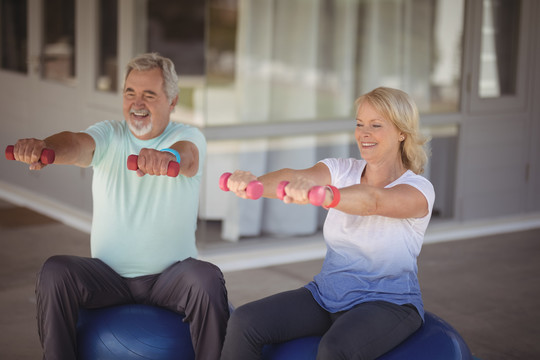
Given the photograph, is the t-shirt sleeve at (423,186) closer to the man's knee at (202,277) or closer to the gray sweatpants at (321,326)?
the gray sweatpants at (321,326)

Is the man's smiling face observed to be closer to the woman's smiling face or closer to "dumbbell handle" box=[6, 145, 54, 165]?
"dumbbell handle" box=[6, 145, 54, 165]

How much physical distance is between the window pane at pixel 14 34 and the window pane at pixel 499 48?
3.43 meters

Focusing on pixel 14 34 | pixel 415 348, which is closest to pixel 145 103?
pixel 415 348

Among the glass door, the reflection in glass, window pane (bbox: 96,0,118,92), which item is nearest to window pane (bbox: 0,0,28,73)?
window pane (bbox: 96,0,118,92)

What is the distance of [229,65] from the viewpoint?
4.71 metres

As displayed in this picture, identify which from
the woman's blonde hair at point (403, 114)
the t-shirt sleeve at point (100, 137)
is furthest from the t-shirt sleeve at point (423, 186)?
the t-shirt sleeve at point (100, 137)

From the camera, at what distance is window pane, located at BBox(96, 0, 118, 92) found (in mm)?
5172

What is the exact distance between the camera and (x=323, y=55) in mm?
4988

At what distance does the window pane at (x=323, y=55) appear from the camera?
4.66 meters

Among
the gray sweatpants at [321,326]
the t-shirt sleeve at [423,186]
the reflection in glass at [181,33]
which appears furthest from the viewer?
the reflection in glass at [181,33]

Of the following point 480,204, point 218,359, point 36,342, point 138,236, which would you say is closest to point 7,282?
point 36,342

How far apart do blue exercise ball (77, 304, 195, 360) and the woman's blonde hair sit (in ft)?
3.13

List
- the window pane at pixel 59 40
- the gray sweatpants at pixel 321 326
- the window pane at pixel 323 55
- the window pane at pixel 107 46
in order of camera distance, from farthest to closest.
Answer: the window pane at pixel 59 40 < the window pane at pixel 107 46 < the window pane at pixel 323 55 < the gray sweatpants at pixel 321 326

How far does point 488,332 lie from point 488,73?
244cm
